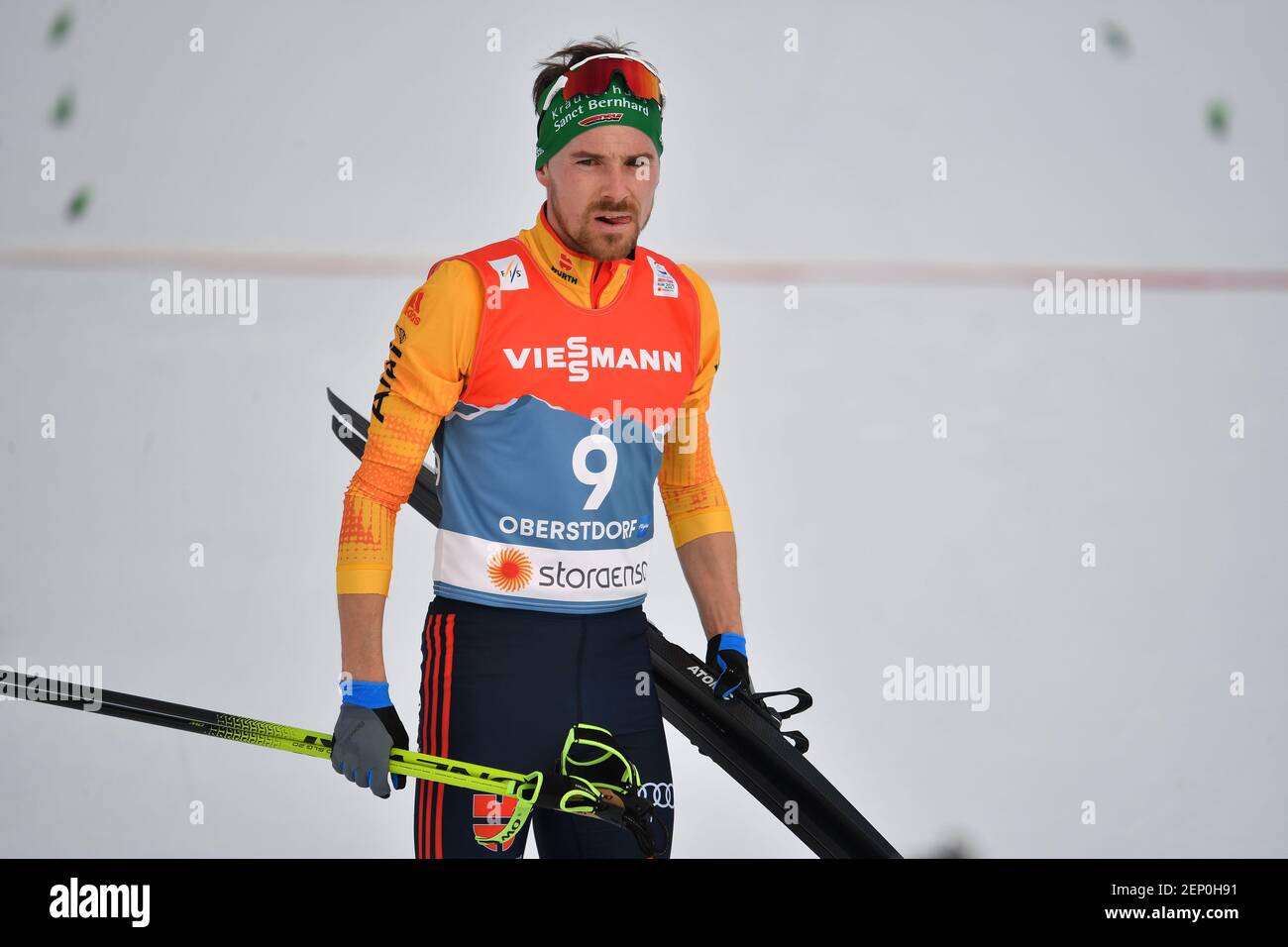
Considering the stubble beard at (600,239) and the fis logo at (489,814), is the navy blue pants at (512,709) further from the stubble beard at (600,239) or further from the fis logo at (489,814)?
the stubble beard at (600,239)

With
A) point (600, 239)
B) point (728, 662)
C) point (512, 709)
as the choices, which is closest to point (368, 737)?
point (512, 709)

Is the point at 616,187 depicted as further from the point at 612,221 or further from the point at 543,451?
the point at 543,451

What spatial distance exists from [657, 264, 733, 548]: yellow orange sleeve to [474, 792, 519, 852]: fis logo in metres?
0.55

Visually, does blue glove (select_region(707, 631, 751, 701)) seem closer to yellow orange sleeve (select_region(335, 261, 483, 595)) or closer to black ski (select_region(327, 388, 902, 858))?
black ski (select_region(327, 388, 902, 858))

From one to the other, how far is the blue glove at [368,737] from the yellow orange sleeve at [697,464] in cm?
58

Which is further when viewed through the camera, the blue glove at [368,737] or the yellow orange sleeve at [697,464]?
the yellow orange sleeve at [697,464]

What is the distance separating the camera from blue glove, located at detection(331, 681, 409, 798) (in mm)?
1805

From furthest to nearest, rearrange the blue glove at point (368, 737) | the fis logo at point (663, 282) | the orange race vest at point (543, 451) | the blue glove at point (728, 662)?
the blue glove at point (728, 662) < the fis logo at point (663, 282) < the orange race vest at point (543, 451) < the blue glove at point (368, 737)

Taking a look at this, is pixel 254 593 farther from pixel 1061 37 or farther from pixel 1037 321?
pixel 1061 37

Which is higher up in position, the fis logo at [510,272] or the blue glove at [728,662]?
the fis logo at [510,272]

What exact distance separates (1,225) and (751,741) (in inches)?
105

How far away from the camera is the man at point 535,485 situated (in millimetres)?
1866

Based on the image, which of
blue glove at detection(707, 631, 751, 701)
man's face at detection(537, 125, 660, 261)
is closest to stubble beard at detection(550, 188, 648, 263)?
man's face at detection(537, 125, 660, 261)

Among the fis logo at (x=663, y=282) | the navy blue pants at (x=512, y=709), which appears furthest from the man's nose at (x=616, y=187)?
the navy blue pants at (x=512, y=709)
